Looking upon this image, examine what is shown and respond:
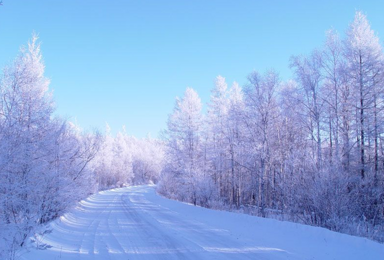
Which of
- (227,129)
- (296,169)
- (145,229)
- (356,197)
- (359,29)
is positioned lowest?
(145,229)

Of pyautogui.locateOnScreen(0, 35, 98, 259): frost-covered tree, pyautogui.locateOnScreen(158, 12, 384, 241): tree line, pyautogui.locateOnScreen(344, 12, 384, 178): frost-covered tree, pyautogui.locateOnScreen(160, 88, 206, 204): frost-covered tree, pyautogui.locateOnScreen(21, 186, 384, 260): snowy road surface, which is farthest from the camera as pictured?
pyautogui.locateOnScreen(160, 88, 206, 204): frost-covered tree

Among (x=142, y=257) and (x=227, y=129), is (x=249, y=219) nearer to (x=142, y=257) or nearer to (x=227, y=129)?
(x=142, y=257)

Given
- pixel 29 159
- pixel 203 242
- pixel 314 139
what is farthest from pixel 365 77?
pixel 29 159

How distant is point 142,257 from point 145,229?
382 centimetres

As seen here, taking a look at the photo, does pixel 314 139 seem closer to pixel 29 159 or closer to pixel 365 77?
pixel 365 77

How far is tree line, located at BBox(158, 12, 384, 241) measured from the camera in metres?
11.8

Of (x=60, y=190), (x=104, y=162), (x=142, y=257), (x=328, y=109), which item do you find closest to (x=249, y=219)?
(x=142, y=257)

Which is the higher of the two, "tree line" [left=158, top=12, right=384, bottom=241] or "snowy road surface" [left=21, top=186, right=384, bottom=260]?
Answer: "tree line" [left=158, top=12, right=384, bottom=241]

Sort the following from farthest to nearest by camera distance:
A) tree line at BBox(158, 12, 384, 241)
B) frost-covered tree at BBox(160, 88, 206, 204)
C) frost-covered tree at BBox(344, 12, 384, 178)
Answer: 1. frost-covered tree at BBox(160, 88, 206, 204)
2. frost-covered tree at BBox(344, 12, 384, 178)
3. tree line at BBox(158, 12, 384, 241)

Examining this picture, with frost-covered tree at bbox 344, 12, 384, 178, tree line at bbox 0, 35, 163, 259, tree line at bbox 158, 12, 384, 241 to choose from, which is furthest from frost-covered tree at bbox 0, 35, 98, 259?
frost-covered tree at bbox 344, 12, 384, 178

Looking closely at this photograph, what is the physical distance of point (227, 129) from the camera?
25.6 meters

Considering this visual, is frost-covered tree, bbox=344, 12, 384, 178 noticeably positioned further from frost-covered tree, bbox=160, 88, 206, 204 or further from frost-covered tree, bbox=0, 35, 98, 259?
frost-covered tree, bbox=0, 35, 98, 259

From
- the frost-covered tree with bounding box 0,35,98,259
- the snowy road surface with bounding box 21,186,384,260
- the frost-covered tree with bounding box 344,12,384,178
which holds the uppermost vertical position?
the frost-covered tree with bounding box 344,12,384,178

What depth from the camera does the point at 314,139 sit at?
17.5 metres
